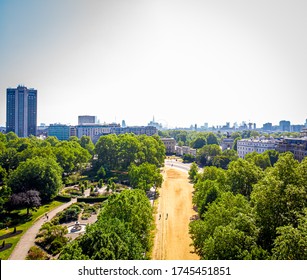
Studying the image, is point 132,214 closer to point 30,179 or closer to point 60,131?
point 30,179

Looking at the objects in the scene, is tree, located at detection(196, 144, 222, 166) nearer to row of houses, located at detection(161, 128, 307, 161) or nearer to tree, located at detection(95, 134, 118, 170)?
row of houses, located at detection(161, 128, 307, 161)

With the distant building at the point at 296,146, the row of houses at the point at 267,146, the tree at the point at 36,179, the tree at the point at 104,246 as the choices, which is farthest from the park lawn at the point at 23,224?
the row of houses at the point at 267,146

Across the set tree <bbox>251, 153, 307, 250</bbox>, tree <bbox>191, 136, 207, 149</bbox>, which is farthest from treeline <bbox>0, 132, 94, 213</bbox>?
tree <bbox>191, 136, 207, 149</bbox>

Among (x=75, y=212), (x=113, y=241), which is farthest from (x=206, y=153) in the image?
(x=113, y=241)

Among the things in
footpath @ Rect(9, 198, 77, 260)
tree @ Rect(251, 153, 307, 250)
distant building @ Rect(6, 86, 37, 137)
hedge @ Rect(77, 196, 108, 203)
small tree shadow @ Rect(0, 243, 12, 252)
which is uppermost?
distant building @ Rect(6, 86, 37, 137)
